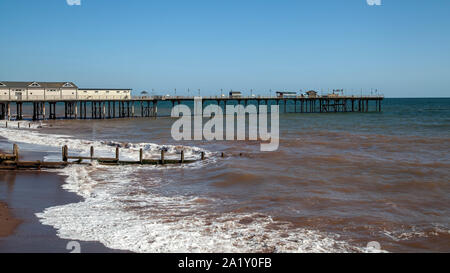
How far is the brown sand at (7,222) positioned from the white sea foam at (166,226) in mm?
713

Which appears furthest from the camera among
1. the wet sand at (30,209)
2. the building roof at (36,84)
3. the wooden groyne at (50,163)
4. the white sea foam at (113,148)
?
the building roof at (36,84)

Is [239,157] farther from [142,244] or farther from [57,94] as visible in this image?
[57,94]

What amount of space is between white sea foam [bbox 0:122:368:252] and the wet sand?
13.6 inches

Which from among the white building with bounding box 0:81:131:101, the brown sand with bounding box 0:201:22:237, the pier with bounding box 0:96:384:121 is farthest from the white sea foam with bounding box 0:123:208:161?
the pier with bounding box 0:96:384:121

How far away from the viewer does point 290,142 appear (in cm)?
3325

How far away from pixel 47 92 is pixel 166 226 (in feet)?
166

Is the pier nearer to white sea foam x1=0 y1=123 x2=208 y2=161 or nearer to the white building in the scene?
the white building

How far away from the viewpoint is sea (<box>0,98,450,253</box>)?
10266 mm

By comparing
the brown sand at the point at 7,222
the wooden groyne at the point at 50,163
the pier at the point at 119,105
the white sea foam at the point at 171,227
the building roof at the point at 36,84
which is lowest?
the white sea foam at the point at 171,227

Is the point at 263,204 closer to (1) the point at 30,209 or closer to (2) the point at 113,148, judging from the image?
(1) the point at 30,209

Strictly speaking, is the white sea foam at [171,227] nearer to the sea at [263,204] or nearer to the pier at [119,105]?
the sea at [263,204]

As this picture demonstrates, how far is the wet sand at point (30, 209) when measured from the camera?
366 inches

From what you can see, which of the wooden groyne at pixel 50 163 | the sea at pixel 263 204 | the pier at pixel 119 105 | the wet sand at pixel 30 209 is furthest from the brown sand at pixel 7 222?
the pier at pixel 119 105
